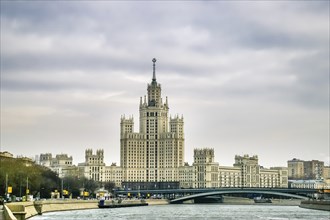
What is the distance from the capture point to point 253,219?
10538 cm

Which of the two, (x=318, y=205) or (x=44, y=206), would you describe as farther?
(x=318, y=205)

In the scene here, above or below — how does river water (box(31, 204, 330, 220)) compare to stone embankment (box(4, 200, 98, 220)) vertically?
below

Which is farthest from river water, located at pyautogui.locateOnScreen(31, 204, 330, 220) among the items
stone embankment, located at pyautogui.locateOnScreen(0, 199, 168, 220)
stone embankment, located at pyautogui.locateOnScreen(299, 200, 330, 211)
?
stone embankment, located at pyautogui.locateOnScreen(299, 200, 330, 211)

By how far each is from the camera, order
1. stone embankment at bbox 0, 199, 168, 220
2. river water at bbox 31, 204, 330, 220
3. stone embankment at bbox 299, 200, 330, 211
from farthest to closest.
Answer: stone embankment at bbox 299, 200, 330, 211, river water at bbox 31, 204, 330, 220, stone embankment at bbox 0, 199, 168, 220

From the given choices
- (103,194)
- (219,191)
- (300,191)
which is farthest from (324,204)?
(103,194)

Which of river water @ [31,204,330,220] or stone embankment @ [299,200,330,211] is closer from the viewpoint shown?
river water @ [31,204,330,220]

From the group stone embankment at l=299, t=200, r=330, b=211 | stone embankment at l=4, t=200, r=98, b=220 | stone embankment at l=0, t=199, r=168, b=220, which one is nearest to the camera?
stone embankment at l=0, t=199, r=168, b=220

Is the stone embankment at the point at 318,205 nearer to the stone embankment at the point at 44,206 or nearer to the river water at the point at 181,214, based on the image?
the river water at the point at 181,214

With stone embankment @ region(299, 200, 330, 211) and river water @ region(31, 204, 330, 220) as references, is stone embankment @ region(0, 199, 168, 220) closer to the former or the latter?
river water @ region(31, 204, 330, 220)

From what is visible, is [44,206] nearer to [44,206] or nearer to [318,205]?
[44,206]

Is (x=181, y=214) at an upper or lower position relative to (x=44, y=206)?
lower

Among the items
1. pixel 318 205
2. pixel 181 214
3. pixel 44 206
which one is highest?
pixel 44 206

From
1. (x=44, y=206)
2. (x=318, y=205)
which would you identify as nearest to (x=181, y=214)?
(x=44, y=206)

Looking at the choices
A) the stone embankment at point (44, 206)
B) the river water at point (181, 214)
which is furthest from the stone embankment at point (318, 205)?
the stone embankment at point (44, 206)
